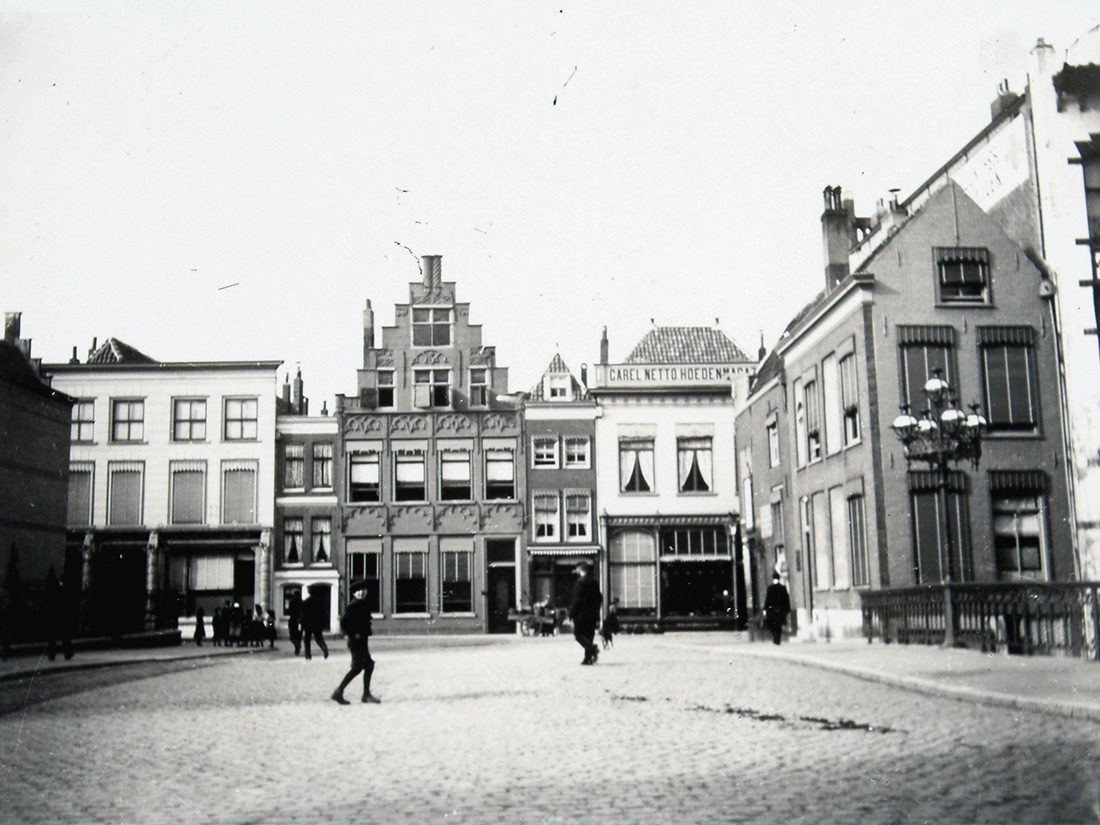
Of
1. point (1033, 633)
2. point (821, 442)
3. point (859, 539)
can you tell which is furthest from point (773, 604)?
point (1033, 633)

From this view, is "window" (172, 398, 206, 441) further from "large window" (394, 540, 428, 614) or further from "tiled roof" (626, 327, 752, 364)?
"tiled roof" (626, 327, 752, 364)

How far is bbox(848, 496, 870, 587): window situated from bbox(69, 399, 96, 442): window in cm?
2143

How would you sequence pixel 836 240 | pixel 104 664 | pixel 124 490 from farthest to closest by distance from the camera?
1. pixel 124 490
2. pixel 836 240
3. pixel 104 664

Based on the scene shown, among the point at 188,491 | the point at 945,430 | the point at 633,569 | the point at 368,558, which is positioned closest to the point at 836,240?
the point at 945,430

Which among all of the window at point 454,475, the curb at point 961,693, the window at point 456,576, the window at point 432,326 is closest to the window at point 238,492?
the window at point 454,475

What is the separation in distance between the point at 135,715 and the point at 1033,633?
12.4 m

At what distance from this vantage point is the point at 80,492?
125 ft

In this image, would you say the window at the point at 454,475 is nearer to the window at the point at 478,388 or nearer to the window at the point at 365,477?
the window at the point at 478,388

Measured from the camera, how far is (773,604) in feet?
82.4

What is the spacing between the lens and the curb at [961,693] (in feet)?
32.6

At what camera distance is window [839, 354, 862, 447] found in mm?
27016

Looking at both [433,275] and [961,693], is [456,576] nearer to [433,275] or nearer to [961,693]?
[433,275]

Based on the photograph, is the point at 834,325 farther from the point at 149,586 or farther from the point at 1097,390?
the point at 149,586

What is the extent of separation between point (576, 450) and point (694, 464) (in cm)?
442
